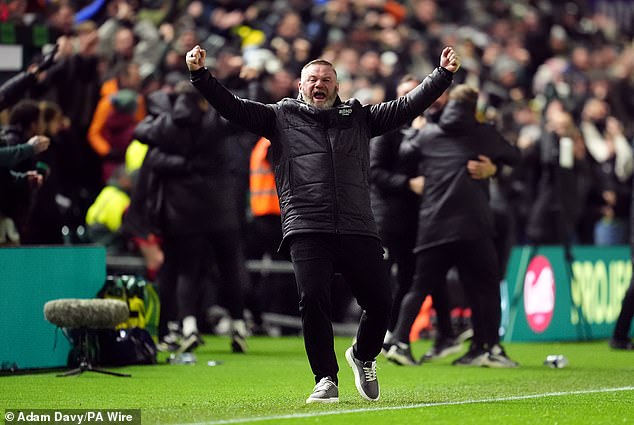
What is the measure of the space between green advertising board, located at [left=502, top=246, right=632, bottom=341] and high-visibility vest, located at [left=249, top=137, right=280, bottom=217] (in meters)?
2.79

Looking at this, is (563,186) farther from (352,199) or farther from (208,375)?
(352,199)

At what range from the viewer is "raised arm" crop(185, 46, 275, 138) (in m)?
8.78

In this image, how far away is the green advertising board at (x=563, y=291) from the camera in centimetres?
1619

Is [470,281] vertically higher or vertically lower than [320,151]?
lower

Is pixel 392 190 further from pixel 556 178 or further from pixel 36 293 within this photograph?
pixel 556 178

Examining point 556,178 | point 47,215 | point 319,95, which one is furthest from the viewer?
point 556,178

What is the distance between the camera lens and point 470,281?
1271cm

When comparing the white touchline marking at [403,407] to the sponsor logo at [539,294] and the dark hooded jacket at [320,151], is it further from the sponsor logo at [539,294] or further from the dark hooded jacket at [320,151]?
the sponsor logo at [539,294]

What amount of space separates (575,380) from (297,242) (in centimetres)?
323

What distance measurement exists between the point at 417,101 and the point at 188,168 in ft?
15.6

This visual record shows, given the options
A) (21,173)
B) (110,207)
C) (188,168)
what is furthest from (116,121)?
(21,173)

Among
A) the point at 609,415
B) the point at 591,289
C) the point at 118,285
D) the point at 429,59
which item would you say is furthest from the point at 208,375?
the point at 429,59

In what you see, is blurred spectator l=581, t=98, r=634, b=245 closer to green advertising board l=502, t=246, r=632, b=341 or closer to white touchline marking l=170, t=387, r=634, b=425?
green advertising board l=502, t=246, r=632, b=341

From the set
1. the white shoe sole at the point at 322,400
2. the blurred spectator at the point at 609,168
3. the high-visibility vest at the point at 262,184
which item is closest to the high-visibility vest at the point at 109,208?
the high-visibility vest at the point at 262,184
